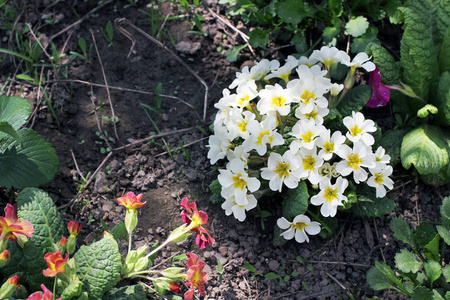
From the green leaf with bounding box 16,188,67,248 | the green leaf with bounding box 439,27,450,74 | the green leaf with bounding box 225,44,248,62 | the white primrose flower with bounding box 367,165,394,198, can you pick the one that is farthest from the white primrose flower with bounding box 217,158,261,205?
the green leaf with bounding box 439,27,450,74

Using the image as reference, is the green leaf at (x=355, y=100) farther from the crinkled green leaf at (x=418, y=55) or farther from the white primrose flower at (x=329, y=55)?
the crinkled green leaf at (x=418, y=55)

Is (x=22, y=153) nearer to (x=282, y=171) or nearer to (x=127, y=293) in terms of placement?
(x=127, y=293)

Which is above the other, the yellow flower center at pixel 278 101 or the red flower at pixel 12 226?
the yellow flower center at pixel 278 101

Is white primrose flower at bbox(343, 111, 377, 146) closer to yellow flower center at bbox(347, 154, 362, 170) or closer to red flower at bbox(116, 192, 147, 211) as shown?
yellow flower center at bbox(347, 154, 362, 170)

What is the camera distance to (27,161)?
7.93 ft

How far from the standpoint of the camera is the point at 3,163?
2.38 meters

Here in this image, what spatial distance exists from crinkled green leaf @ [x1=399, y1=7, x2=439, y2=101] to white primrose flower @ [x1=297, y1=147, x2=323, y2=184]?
3.08 feet

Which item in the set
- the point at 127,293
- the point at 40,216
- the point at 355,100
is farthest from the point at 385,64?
the point at 40,216

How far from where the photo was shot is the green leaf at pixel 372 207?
236 centimetres

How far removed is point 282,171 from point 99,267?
0.97 metres

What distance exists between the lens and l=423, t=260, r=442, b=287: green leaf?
2068 millimetres

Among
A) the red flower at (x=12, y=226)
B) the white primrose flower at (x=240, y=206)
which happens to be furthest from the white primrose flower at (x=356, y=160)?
the red flower at (x=12, y=226)

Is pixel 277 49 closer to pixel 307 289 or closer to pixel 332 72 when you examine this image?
pixel 332 72

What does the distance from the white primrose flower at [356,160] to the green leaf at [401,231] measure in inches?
11.9
